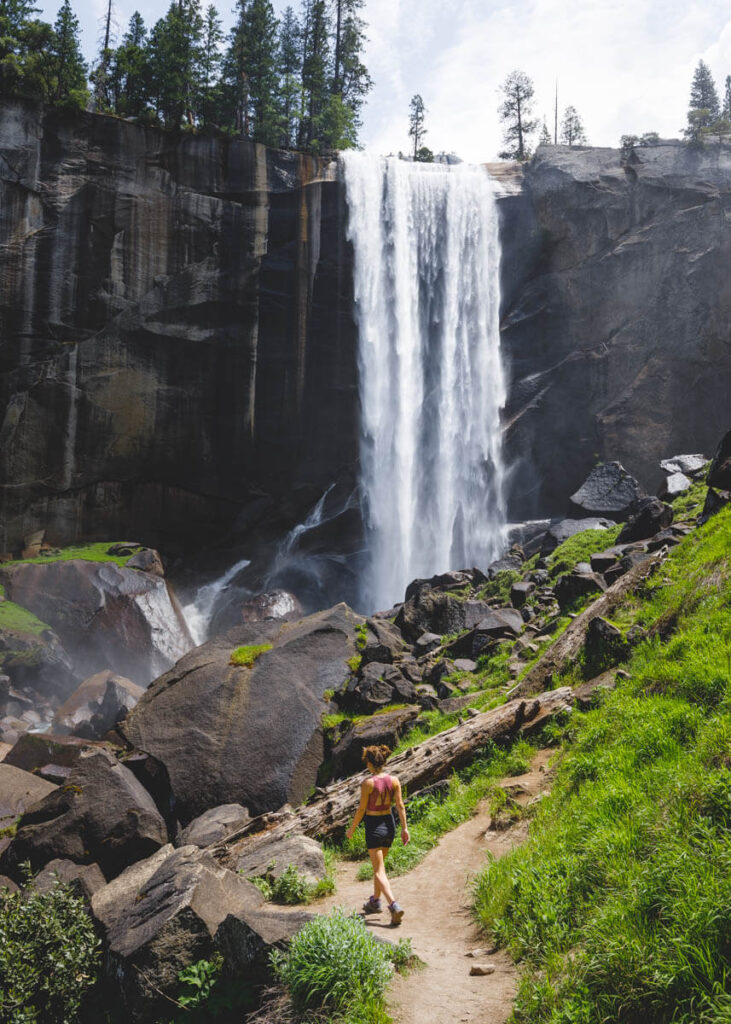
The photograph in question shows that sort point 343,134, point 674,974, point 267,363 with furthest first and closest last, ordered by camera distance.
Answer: point 343,134 → point 267,363 → point 674,974

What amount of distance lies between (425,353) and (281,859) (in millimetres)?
29265

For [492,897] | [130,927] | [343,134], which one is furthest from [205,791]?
[343,134]

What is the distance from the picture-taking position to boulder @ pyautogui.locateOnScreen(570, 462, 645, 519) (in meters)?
22.9

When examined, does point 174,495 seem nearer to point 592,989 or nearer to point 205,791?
Result: point 205,791

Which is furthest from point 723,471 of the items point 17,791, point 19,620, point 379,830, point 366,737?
point 19,620

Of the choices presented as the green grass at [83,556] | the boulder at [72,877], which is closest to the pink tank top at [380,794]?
the boulder at [72,877]

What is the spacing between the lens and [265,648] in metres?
15.1

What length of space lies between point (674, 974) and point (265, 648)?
12.5 metres

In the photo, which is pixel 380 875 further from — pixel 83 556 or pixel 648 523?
pixel 83 556

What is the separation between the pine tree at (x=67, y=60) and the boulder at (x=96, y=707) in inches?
1138

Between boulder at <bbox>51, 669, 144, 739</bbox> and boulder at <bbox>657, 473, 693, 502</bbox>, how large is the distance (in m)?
16.2

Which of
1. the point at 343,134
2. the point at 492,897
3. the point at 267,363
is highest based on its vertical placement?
the point at 343,134

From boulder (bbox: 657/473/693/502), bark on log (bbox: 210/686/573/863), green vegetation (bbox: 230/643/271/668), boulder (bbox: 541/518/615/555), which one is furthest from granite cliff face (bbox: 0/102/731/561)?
bark on log (bbox: 210/686/573/863)

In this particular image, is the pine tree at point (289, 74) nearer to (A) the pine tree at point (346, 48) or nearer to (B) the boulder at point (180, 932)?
(A) the pine tree at point (346, 48)
